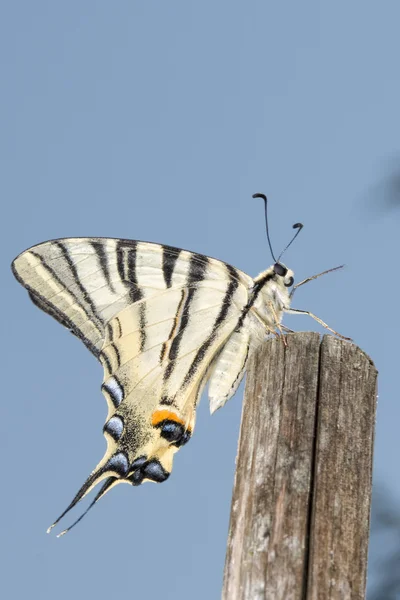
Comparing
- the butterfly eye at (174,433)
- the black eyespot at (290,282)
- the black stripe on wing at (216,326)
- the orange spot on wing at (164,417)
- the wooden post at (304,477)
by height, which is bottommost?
the wooden post at (304,477)

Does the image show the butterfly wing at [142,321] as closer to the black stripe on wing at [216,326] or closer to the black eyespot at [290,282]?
the black stripe on wing at [216,326]

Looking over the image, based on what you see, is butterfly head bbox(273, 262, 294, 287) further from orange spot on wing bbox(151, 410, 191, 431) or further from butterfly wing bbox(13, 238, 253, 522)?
orange spot on wing bbox(151, 410, 191, 431)

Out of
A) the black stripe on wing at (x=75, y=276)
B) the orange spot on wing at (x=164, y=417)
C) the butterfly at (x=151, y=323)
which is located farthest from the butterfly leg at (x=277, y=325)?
the black stripe on wing at (x=75, y=276)

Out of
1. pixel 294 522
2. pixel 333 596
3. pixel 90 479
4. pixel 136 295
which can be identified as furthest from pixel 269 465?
pixel 136 295

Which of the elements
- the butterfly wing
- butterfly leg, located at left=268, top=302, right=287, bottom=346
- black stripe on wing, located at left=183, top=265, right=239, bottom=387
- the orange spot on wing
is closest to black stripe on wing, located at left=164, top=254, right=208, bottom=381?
the butterfly wing

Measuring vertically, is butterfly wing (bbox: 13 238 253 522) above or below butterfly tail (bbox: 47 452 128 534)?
above

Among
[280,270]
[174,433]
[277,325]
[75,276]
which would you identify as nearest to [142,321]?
[75,276]

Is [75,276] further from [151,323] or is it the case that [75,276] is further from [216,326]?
[216,326]
